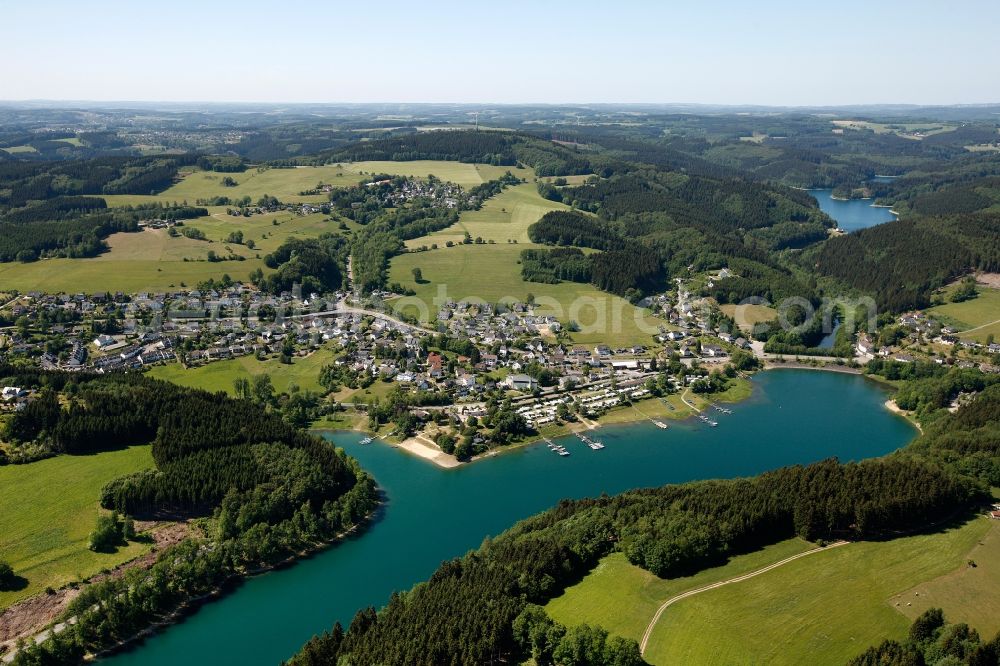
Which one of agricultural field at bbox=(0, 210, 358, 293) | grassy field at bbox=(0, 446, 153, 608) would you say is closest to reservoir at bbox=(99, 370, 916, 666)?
grassy field at bbox=(0, 446, 153, 608)

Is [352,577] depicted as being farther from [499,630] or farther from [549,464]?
[549,464]

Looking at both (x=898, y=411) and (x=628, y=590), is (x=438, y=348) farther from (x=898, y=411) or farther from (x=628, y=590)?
(x=898, y=411)

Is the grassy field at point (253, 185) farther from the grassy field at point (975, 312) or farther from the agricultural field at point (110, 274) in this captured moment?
A: the grassy field at point (975, 312)

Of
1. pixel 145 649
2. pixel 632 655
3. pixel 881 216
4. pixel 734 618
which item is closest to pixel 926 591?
pixel 734 618

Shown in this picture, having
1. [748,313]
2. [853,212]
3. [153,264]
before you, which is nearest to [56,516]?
[153,264]

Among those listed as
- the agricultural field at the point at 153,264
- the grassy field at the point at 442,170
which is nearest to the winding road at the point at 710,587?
the agricultural field at the point at 153,264
